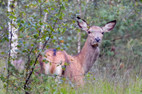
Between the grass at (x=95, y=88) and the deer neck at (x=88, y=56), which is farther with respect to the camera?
the deer neck at (x=88, y=56)

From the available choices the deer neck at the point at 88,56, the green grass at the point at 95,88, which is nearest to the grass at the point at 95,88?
the green grass at the point at 95,88

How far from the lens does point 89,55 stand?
27.2 feet

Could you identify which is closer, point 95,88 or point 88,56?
point 95,88

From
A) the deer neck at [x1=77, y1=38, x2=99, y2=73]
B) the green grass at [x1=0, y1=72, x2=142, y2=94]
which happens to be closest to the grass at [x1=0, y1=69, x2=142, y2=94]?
the green grass at [x1=0, y1=72, x2=142, y2=94]

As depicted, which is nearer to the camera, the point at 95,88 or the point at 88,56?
the point at 95,88

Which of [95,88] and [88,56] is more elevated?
[88,56]

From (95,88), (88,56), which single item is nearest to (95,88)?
(95,88)

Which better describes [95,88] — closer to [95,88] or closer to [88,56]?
[95,88]

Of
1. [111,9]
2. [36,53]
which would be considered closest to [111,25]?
[111,9]

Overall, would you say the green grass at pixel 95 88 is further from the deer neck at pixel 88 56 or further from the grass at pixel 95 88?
the deer neck at pixel 88 56

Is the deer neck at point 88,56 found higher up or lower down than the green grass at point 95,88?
higher up

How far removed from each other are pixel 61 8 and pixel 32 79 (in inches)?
51.2

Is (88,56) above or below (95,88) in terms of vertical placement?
above

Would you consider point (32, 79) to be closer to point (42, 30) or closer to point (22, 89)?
point (22, 89)
